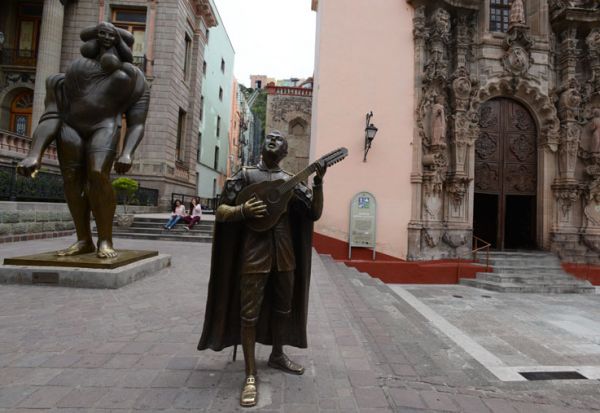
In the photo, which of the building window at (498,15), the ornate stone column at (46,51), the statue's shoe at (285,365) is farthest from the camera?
the ornate stone column at (46,51)

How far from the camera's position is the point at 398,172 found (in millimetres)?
10758

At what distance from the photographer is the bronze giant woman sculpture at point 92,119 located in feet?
15.3

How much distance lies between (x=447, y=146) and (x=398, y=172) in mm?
1882

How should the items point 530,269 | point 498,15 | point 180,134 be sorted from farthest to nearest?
point 180,134, point 498,15, point 530,269

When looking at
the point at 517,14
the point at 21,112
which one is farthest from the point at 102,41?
the point at 21,112

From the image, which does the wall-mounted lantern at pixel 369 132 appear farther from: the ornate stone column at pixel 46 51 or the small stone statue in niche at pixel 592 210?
the ornate stone column at pixel 46 51

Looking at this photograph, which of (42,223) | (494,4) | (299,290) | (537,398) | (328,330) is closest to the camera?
(299,290)

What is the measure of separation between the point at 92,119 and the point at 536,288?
10.7 meters

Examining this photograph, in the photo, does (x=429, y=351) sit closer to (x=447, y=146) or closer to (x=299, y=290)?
(x=299, y=290)

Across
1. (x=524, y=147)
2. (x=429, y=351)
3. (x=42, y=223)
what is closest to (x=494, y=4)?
(x=524, y=147)

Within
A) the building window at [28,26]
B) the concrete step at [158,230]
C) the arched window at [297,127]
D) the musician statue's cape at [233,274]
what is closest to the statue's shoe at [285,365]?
the musician statue's cape at [233,274]

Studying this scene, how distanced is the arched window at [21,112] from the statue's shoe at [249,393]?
2107cm

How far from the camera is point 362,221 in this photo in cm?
1052

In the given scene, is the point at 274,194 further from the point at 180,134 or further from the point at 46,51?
the point at 180,134
